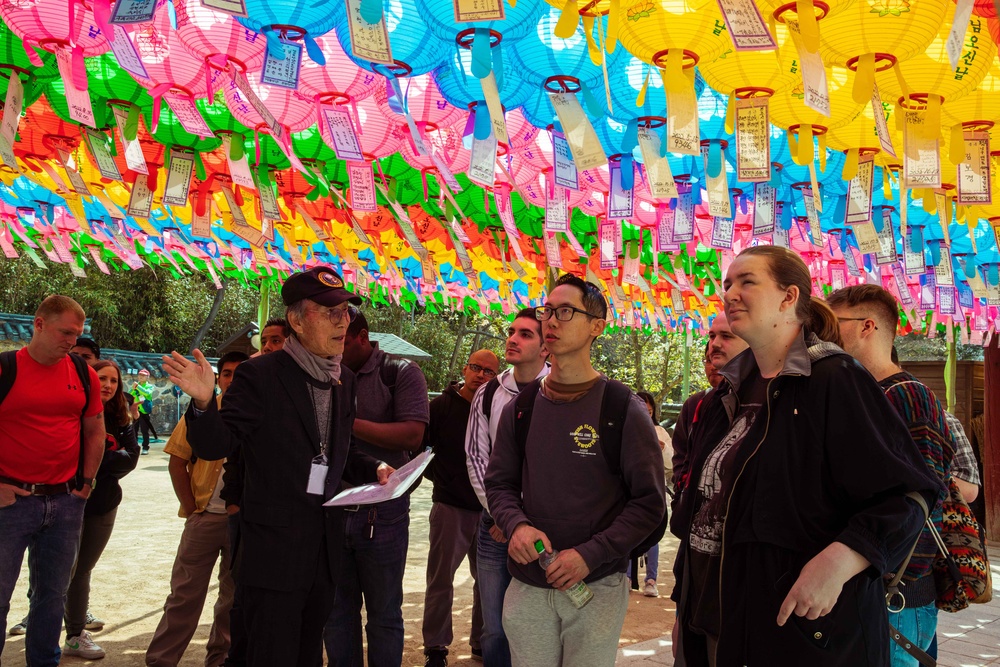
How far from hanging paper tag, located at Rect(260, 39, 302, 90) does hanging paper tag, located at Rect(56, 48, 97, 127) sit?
831mm

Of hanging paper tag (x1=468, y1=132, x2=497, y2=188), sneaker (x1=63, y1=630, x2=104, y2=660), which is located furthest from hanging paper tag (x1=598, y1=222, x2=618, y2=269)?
sneaker (x1=63, y1=630, x2=104, y2=660)

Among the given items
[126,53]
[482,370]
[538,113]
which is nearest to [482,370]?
[482,370]

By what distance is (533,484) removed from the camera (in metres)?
2.45

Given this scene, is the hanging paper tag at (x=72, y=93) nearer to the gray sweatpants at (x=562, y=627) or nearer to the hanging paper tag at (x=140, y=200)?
the hanging paper tag at (x=140, y=200)

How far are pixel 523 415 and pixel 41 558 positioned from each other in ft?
7.70

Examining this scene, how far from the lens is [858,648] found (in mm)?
1585

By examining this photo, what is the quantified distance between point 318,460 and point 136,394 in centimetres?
1358

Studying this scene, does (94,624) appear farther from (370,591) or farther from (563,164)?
(563,164)

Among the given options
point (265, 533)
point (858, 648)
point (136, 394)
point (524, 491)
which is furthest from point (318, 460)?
point (136, 394)

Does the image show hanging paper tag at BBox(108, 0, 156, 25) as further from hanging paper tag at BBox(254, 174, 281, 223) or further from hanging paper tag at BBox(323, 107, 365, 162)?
hanging paper tag at BBox(254, 174, 281, 223)

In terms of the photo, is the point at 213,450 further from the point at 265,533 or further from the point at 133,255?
the point at 133,255

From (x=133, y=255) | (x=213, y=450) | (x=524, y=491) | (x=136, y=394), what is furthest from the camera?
(x=136, y=394)

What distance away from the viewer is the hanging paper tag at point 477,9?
2.39 m

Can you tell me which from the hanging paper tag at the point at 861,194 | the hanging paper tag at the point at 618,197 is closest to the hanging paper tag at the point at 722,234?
the hanging paper tag at the point at 618,197
